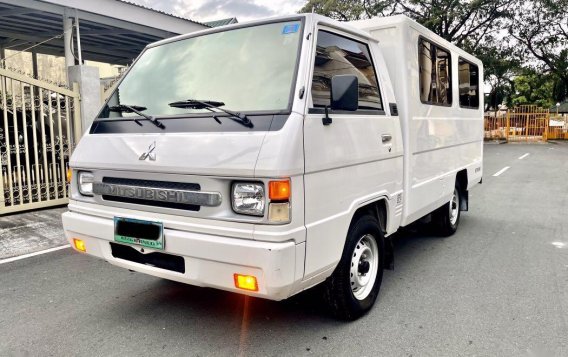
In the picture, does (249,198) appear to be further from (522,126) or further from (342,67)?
(522,126)

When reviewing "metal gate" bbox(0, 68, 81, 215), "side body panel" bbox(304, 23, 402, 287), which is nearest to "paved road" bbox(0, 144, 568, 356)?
"side body panel" bbox(304, 23, 402, 287)

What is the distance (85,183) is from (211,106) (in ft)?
4.05

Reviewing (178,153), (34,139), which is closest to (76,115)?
(34,139)

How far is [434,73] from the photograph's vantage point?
16.5 feet

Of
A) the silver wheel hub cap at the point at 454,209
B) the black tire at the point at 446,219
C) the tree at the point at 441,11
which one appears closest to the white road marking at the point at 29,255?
the black tire at the point at 446,219

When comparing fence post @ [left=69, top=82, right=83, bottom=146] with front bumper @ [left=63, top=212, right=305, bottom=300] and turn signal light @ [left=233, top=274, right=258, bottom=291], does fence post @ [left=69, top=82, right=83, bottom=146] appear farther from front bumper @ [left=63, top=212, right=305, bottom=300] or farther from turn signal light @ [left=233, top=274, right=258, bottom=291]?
turn signal light @ [left=233, top=274, right=258, bottom=291]

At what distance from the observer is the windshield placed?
3.08 meters

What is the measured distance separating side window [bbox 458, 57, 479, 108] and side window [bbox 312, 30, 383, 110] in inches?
104

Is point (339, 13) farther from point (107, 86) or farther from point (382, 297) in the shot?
point (382, 297)

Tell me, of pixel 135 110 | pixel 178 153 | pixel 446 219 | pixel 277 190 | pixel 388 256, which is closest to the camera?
pixel 277 190

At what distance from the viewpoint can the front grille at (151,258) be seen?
3.03 meters

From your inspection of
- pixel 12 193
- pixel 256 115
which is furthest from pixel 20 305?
pixel 12 193

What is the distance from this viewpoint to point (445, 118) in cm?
535

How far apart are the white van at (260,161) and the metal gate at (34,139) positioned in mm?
4376
